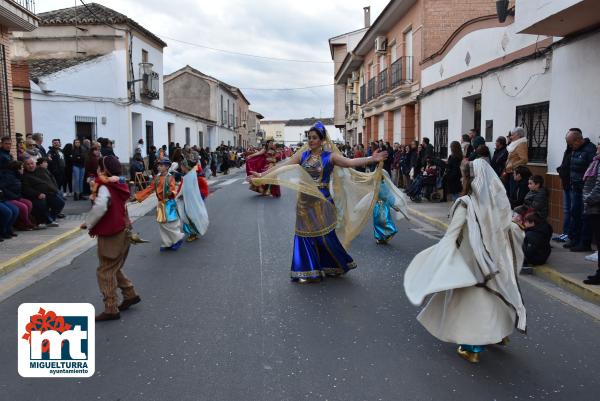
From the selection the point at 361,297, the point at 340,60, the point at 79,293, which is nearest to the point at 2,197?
the point at 79,293

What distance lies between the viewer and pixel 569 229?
8453 millimetres

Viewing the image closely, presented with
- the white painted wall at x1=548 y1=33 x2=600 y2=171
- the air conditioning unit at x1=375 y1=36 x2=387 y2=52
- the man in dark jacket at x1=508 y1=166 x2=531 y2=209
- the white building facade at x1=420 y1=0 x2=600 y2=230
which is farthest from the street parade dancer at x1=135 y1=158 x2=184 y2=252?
the air conditioning unit at x1=375 y1=36 x2=387 y2=52

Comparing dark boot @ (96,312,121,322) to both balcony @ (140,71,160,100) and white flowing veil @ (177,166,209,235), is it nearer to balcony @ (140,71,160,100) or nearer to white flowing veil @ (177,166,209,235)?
white flowing veil @ (177,166,209,235)

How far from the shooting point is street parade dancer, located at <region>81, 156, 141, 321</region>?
499 centimetres

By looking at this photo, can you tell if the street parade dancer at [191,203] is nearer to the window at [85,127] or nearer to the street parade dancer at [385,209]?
the street parade dancer at [385,209]

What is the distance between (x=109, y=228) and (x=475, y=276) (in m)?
3.25

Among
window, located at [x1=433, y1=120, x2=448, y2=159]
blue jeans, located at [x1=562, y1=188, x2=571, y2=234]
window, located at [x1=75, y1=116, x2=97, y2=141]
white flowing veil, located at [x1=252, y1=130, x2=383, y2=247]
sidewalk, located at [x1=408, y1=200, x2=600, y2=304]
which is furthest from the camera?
window, located at [x1=75, y1=116, x2=97, y2=141]

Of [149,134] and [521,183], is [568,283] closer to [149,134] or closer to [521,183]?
[521,183]

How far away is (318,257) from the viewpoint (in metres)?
6.47

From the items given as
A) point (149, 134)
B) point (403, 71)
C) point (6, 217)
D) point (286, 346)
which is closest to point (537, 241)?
point (286, 346)

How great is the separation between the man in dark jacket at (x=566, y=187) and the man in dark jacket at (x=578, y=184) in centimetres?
15

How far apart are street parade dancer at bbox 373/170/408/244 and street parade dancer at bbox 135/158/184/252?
314cm

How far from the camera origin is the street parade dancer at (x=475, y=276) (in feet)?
13.3

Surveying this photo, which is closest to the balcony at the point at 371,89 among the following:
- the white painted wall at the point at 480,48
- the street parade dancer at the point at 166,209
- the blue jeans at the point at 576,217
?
the white painted wall at the point at 480,48
